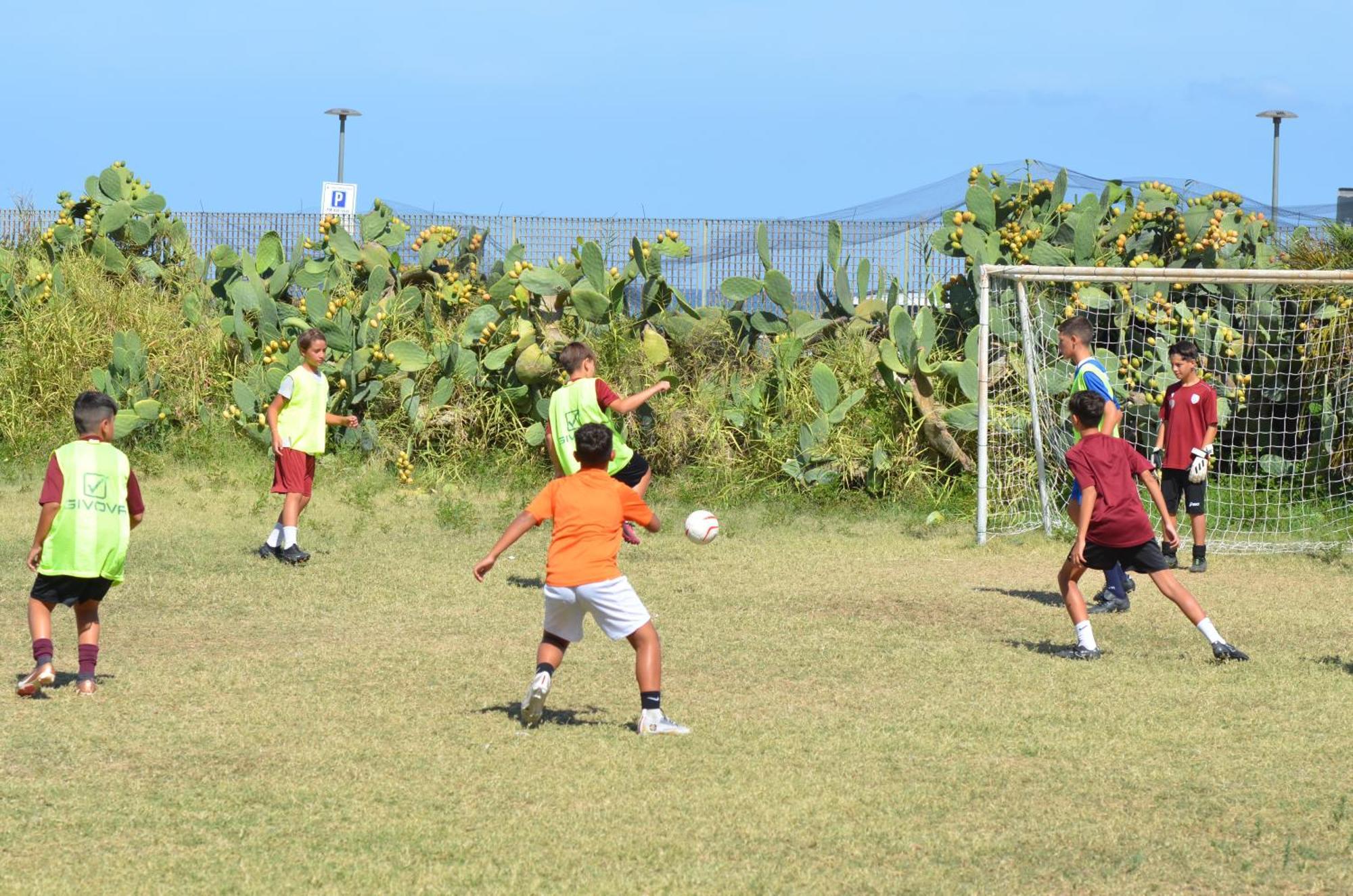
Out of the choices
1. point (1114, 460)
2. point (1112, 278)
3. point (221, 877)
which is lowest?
point (221, 877)

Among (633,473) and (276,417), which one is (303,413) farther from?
(633,473)

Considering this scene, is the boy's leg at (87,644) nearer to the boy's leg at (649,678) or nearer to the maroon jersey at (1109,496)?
the boy's leg at (649,678)

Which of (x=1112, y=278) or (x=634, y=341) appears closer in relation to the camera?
(x=1112, y=278)

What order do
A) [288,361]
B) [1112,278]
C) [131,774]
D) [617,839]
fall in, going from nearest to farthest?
[617,839] < [131,774] < [1112,278] < [288,361]

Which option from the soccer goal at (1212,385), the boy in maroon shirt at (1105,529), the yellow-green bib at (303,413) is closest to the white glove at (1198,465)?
the soccer goal at (1212,385)

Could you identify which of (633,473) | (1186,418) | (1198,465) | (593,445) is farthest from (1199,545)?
(593,445)

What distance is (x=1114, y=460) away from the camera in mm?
8141

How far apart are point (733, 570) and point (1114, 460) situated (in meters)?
Answer: 3.81

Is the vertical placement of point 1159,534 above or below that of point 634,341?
below

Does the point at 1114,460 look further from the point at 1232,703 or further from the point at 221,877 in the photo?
the point at 221,877

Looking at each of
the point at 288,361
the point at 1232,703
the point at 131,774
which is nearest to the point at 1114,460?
the point at 1232,703

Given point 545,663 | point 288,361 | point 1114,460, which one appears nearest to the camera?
point 545,663

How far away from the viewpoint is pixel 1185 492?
11.6 m

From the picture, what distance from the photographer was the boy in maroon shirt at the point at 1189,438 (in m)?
11.3
